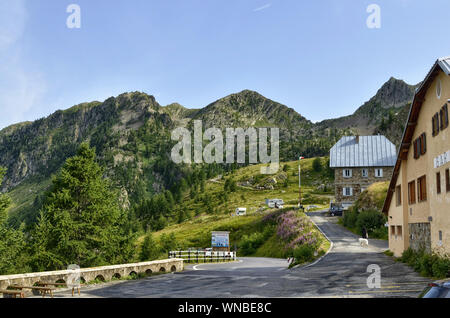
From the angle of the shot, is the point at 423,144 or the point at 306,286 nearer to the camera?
the point at 306,286

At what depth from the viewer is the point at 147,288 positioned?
755 inches

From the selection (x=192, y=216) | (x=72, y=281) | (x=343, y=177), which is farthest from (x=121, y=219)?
(x=192, y=216)

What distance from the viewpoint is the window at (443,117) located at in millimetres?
21281

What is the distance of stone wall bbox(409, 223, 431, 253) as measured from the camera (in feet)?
81.4

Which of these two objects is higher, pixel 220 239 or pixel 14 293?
pixel 14 293

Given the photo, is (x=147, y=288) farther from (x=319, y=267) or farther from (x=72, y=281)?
(x=319, y=267)

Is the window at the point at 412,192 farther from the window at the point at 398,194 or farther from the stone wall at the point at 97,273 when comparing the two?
the stone wall at the point at 97,273

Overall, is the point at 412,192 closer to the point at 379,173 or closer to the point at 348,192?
the point at 348,192

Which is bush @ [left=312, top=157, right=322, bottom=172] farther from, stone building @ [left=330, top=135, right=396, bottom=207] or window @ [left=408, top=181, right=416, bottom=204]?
window @ [left=408, top=181, right=416, bottom=204]

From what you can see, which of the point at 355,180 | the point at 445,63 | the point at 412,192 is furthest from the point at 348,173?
the point at 445,63

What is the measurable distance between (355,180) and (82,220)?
50.5m

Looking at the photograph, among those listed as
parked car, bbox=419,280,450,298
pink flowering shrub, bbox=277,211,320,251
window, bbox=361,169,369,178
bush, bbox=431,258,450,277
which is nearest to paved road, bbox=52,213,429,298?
bush, bbox=431,258,450,277

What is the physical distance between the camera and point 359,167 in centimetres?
6975

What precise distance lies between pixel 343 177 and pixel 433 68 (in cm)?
4928
